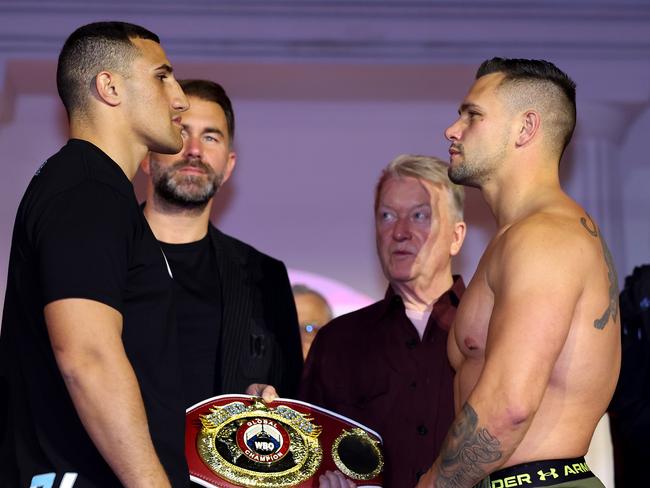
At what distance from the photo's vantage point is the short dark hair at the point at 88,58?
261cm

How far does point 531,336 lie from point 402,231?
1.51 meters

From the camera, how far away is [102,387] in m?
2.19

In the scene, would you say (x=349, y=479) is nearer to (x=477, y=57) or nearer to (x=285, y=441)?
(x=285, y=441)

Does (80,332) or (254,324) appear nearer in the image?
(80,332)

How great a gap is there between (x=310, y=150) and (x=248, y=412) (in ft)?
7.08

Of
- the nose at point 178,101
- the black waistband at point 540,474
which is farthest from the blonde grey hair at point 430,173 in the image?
the black waistband at point 540,474

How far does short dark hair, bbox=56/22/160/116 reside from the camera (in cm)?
261

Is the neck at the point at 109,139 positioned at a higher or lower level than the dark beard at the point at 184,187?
higher

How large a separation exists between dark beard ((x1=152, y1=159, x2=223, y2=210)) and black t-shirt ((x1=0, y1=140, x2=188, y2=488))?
1415mm

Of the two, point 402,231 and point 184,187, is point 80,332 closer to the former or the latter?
point 184,187

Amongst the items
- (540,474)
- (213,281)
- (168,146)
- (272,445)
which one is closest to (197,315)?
(213,281)

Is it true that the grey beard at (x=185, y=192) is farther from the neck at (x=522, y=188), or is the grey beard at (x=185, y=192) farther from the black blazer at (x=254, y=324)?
the neck at (x=522, y=188)

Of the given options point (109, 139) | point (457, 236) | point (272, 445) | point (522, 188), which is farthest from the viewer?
point (457, 236)

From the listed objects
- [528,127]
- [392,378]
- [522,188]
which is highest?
[528,127]
